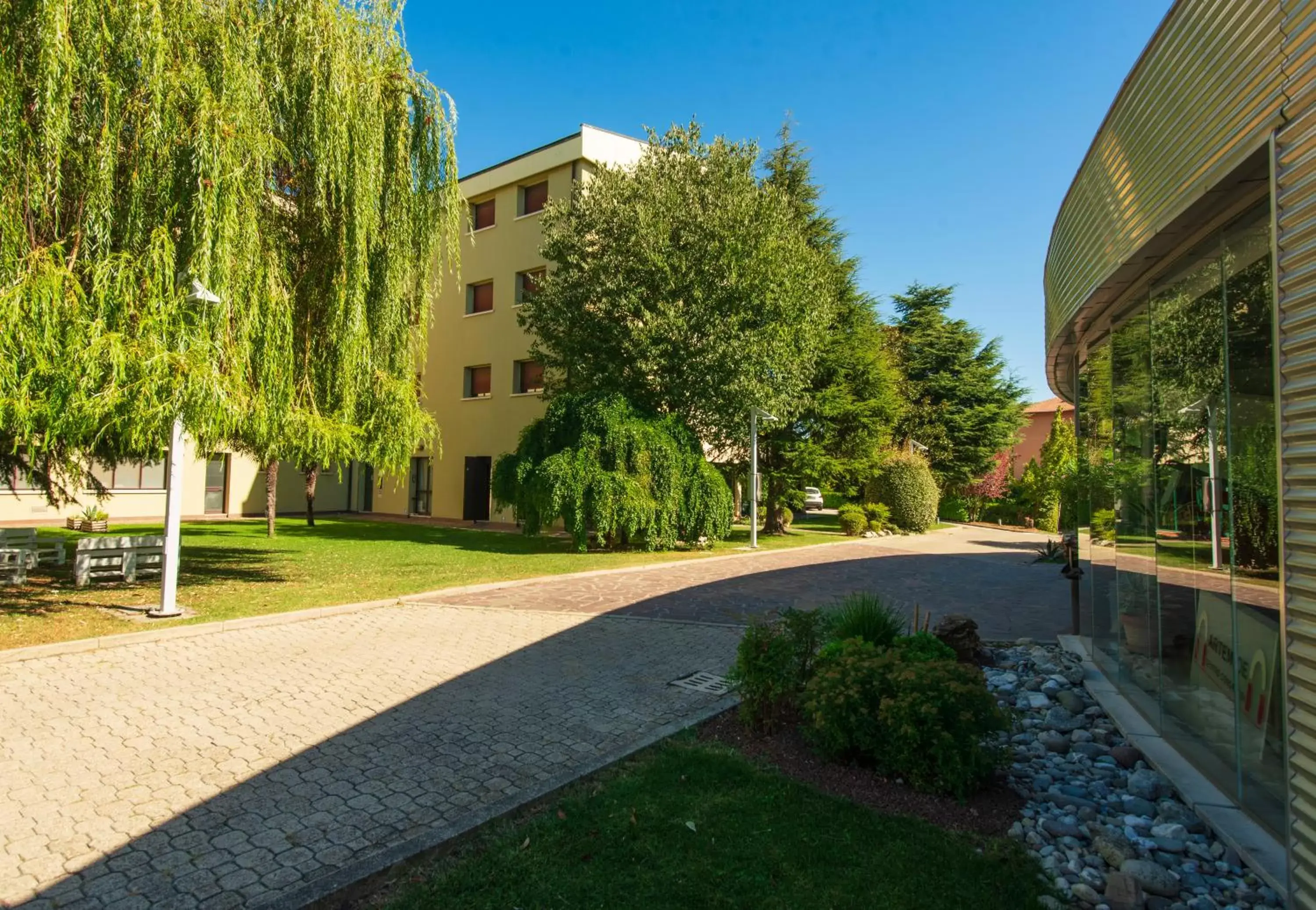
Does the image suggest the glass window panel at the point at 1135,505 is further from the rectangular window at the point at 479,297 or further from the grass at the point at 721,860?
the rectangular window at the point at 479,297

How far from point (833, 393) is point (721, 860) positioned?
74.8ft

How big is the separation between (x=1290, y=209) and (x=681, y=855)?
3.71m

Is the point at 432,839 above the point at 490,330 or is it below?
below

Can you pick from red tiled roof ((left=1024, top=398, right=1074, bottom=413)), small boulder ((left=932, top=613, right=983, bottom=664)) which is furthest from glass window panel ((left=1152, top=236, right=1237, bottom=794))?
red tiled roof ((left=1024, top=398, right=1074, bottom=413))

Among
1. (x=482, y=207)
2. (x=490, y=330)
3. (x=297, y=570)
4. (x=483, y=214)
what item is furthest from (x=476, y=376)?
(x=297, y=570)

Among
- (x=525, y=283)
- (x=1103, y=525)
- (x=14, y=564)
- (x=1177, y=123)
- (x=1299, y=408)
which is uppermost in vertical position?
(x=525, y=283)

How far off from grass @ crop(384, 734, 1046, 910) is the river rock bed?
0.29 m

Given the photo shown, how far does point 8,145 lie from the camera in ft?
23.9

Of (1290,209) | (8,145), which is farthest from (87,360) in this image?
(1290,209)

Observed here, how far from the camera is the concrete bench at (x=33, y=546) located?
11.7 m

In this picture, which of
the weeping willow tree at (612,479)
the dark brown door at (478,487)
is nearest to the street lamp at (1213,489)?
the weeping willow tree at (612,479)

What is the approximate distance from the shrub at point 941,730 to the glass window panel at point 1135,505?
79.3 inches

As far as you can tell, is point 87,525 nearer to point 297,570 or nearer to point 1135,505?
point 297,570

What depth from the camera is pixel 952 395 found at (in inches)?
1399
